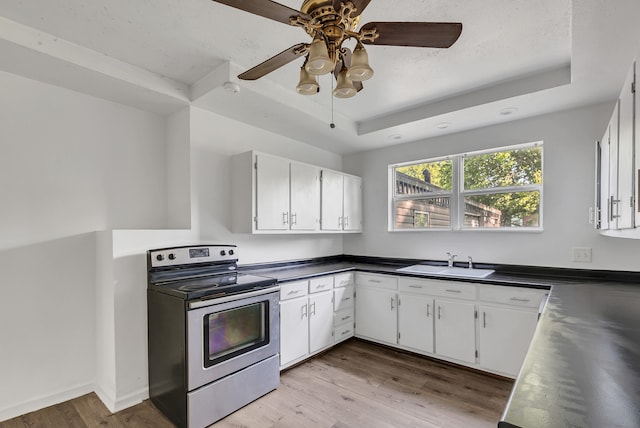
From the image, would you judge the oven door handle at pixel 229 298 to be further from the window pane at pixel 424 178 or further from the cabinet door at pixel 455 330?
the window pane at pixel 424 178

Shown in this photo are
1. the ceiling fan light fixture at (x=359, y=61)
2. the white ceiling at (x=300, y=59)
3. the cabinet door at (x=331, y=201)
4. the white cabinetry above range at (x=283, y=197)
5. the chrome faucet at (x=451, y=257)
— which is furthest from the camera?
the cabinet door at (x=331, y=201)

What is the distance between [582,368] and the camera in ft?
2.86

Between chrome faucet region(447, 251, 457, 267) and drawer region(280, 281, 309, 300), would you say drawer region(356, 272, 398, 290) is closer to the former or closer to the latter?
chrome faucet region(447, 251, 457, 267)

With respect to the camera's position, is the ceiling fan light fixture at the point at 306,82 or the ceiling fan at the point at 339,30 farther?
the ceiling fan light fixture at the point at 306,82

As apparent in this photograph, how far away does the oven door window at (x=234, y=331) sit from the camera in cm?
220

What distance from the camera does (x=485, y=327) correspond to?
281 cm

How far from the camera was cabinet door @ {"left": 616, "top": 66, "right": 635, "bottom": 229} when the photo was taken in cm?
134

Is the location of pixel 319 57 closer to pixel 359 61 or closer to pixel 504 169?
pixel 359 61

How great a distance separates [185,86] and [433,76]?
212 centimetres

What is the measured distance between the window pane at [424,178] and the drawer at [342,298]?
1492 mm

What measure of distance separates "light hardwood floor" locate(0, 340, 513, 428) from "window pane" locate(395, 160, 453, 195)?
1983 mm

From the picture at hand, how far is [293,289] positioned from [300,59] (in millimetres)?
1969

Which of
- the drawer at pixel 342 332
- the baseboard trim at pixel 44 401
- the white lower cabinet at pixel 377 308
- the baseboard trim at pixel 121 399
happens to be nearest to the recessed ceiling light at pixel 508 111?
the white lower cabinet at pixel 377 308

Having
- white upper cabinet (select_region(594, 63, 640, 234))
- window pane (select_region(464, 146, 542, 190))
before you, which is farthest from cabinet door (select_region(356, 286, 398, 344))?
white upper cabinet (select_region(594, 63, 640, 234))
